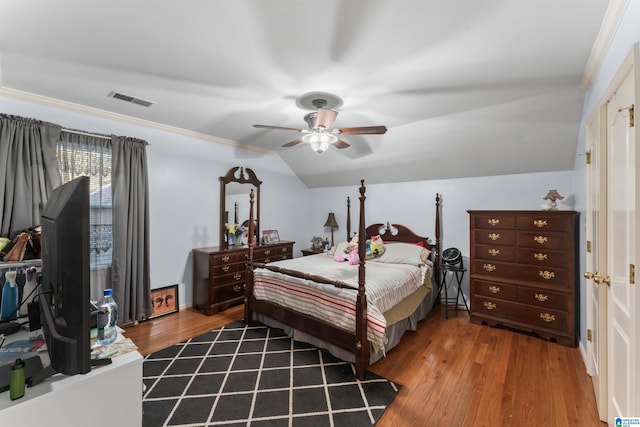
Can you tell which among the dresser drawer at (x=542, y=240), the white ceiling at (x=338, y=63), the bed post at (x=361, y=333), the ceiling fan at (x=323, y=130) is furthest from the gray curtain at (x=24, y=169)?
the dresser drawer at (x=542, y=240)

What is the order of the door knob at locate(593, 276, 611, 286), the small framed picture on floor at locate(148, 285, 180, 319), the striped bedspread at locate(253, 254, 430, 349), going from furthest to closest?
1. the small framed picture on floor at locate(148, 285, 180, 319)
2. the striped bedspread at locate(253, 254, 430, 349)
3. the door knob at locate(593, 276, 611, 286)

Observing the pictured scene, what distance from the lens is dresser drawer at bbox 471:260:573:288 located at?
2996 mm

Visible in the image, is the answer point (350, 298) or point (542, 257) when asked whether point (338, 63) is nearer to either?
point (350, 298)

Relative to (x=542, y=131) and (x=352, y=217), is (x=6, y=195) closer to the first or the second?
(x=352, y=217)

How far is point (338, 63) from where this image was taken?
2.05 m

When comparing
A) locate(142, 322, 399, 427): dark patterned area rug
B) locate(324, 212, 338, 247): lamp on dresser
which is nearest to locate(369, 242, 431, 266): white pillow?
locate(324, 212, 338, 247): lamp on dresser

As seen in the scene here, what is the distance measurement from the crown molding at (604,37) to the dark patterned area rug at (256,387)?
9.01 ft

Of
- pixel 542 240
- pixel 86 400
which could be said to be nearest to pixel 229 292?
pixel 86 400

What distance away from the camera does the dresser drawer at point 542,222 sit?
2.98 metres

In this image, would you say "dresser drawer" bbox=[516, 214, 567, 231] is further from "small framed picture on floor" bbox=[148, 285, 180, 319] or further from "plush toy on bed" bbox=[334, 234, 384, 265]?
"small framed picture on floor" bbox=[148, 285, 180, 319]

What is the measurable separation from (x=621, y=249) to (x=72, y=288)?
102 inches

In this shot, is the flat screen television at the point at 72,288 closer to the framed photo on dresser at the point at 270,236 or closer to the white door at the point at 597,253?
the white door at the point at 597,253

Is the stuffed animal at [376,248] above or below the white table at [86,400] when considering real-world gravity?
above

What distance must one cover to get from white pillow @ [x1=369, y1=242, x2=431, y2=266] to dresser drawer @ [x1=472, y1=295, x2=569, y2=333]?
80 centimetres
